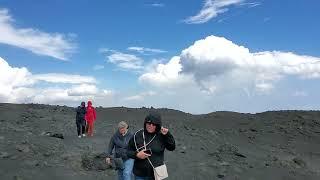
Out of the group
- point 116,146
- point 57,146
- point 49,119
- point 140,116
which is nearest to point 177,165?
point 57,146

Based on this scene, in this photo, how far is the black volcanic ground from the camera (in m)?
16.7

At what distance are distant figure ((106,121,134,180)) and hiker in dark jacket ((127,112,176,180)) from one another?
3022 millimetres

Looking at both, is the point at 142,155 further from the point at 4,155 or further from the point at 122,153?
the point at 4,155

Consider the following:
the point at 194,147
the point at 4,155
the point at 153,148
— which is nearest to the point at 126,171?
the point at 153,148

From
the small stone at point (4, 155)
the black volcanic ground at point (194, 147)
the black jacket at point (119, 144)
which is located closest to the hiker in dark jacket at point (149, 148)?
the black jacket at point (119, 144)

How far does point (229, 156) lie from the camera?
70.4 feet

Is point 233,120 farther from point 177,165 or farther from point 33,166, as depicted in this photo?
point 33,166

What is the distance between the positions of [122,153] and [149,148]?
11.7 ft

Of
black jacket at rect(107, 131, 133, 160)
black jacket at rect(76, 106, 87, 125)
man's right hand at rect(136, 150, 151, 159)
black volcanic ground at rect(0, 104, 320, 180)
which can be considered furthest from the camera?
black jacket at rect(76, 106, 87, 125)

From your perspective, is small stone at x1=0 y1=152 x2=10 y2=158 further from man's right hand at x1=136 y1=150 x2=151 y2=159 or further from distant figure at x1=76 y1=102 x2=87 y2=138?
man's right hand at x1=136 y1=150 x2=151 y2=159

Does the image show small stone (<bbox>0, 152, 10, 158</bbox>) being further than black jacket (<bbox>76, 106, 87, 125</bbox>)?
No

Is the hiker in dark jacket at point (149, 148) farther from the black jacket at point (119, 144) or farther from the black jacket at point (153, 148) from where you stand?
the black jacket at point (119, 144)

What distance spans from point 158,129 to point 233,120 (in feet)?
90.2

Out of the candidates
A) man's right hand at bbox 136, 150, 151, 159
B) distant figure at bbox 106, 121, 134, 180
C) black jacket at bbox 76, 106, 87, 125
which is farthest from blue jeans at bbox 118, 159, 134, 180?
black jacket at bbox 76, 106, 87, 125
